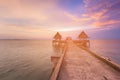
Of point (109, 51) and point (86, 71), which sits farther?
point (109, 51)

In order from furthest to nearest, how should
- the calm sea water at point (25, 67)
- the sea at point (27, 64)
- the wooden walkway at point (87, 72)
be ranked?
1. the sea at point (27, 64)
2. the calm sea water at point (25, 67)
3. the wooden walkway at point (87, 72)

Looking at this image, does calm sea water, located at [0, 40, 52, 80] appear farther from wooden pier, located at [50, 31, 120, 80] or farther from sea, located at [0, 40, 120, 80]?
wooden pier, located at [50, 31, 120, 80]

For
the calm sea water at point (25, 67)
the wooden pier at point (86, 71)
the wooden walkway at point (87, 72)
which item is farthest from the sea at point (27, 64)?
the wooden walkway at point (87, 72)

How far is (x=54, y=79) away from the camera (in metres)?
4.30

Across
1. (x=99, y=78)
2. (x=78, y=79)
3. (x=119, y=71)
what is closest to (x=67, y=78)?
(x=78, y=79)

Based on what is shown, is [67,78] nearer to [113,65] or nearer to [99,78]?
[99,78]

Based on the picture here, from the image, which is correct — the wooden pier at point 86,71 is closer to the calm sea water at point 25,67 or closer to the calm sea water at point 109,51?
the calm sea water at point 25,67

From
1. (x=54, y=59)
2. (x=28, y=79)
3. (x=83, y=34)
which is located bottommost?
(x=28, y=79)

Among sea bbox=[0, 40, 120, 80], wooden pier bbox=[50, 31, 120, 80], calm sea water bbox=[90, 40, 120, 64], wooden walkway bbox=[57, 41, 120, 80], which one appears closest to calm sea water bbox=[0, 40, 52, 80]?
sea bbox=[0, 40, 120, 80]

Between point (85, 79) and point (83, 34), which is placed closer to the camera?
point (85, 79)

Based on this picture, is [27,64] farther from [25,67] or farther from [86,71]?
[86,71]

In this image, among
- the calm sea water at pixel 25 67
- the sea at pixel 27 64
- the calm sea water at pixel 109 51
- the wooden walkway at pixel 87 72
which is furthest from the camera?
the calm sea water at pixel 109 51

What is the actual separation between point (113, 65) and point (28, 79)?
8.06m

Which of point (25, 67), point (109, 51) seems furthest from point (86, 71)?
point (109, 51)
